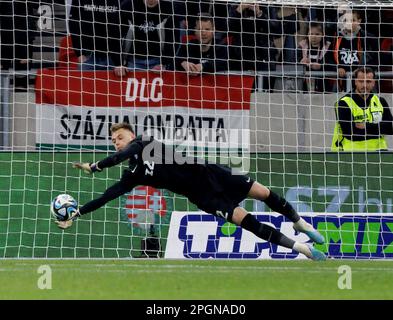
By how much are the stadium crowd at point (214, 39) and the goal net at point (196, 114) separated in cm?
2

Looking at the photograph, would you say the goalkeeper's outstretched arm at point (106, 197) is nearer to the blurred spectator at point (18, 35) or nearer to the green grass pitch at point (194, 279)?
the green grass pitch at point (194, 279)

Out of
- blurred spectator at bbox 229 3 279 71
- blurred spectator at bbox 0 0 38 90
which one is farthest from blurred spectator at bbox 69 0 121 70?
blurred spectator at bbox 229 3 279 71

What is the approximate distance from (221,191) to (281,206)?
2.42 feet

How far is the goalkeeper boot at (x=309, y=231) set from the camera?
47.5 feet

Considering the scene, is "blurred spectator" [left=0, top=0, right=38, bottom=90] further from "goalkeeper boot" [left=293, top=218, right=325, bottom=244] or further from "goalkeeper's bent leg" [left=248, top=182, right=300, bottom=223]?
"goalkeeper boot" [left=293, top=218, right=325, bottom=244]

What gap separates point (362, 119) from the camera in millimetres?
16516

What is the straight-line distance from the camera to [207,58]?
1694 cm

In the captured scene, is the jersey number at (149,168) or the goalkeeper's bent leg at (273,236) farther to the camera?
the jersey number at (149,168)

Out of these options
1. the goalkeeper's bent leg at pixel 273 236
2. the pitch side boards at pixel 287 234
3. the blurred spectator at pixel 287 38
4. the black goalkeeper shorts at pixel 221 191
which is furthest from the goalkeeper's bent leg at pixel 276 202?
the blurred spectator at pixel 287 38

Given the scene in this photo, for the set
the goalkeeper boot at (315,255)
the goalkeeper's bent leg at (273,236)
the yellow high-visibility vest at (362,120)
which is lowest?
the goalkeeper boot at (315,255)

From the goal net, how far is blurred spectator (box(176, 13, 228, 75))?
0.02 metres
